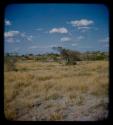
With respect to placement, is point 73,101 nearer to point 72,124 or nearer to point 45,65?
point 72,124

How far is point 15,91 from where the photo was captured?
2160 millimetres

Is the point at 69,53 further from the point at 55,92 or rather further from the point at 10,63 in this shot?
the point at 10,63

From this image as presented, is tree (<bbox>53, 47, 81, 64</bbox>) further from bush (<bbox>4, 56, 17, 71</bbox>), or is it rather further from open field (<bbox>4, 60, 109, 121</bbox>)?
bush (<bbox>4, 56, 17, 71</bbox>)

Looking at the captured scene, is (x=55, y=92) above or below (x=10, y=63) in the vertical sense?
below

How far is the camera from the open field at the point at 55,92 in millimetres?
2119

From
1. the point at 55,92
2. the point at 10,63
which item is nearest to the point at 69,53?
the point at 55,92

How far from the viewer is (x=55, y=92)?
218 centimetres

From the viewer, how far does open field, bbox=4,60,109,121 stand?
212cm

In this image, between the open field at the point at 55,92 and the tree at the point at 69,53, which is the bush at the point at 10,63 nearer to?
the open field at the point at 55,92

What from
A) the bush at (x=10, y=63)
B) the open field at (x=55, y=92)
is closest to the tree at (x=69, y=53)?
the open field at (x=55, y=92)

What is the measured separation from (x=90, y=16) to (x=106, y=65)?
18.5 inches

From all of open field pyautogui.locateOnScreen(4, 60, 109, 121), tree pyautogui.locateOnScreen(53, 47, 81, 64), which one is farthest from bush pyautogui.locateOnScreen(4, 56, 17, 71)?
tree pyautogui.locateOnScreen(53, 47, 81, 64)

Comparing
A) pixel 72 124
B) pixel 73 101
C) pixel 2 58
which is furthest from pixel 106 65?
pixel 2 58

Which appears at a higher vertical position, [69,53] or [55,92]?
[69,53]
